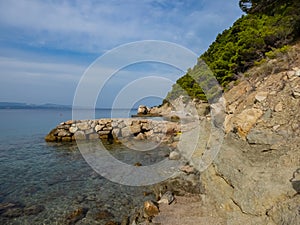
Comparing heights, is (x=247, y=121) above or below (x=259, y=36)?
below

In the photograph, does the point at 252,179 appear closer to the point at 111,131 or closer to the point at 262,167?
the point at 262,167

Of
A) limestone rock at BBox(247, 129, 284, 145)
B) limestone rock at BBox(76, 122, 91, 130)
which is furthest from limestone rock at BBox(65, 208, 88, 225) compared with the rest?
limestone rock at BBox(76, 122, 91, 130)

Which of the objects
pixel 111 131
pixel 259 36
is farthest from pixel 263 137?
pixel 111 131

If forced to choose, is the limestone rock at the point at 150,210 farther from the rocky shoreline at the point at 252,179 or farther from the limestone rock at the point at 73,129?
the limestone rock at the point at 73,129

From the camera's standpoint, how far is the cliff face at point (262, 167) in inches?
165

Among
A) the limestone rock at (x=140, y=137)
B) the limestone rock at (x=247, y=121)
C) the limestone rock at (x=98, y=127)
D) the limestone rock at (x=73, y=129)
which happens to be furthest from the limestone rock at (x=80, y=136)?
the limestone rock at (x=247, y=121)

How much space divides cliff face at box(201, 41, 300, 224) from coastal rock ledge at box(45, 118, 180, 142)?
14561 mm

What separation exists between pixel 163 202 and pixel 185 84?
106 feet

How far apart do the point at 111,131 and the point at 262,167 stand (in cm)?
1912

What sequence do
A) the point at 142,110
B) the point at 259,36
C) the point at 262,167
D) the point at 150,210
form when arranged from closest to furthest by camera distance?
the point at 262,167 → the point at 150,210 → the point at 259,36 → the point at 142,110

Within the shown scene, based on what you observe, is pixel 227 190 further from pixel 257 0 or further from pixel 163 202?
pixel 257 0

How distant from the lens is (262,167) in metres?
4.88

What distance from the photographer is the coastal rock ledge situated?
2208 cm

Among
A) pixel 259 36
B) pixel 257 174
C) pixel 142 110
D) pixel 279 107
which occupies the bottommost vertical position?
pixel 257 174
